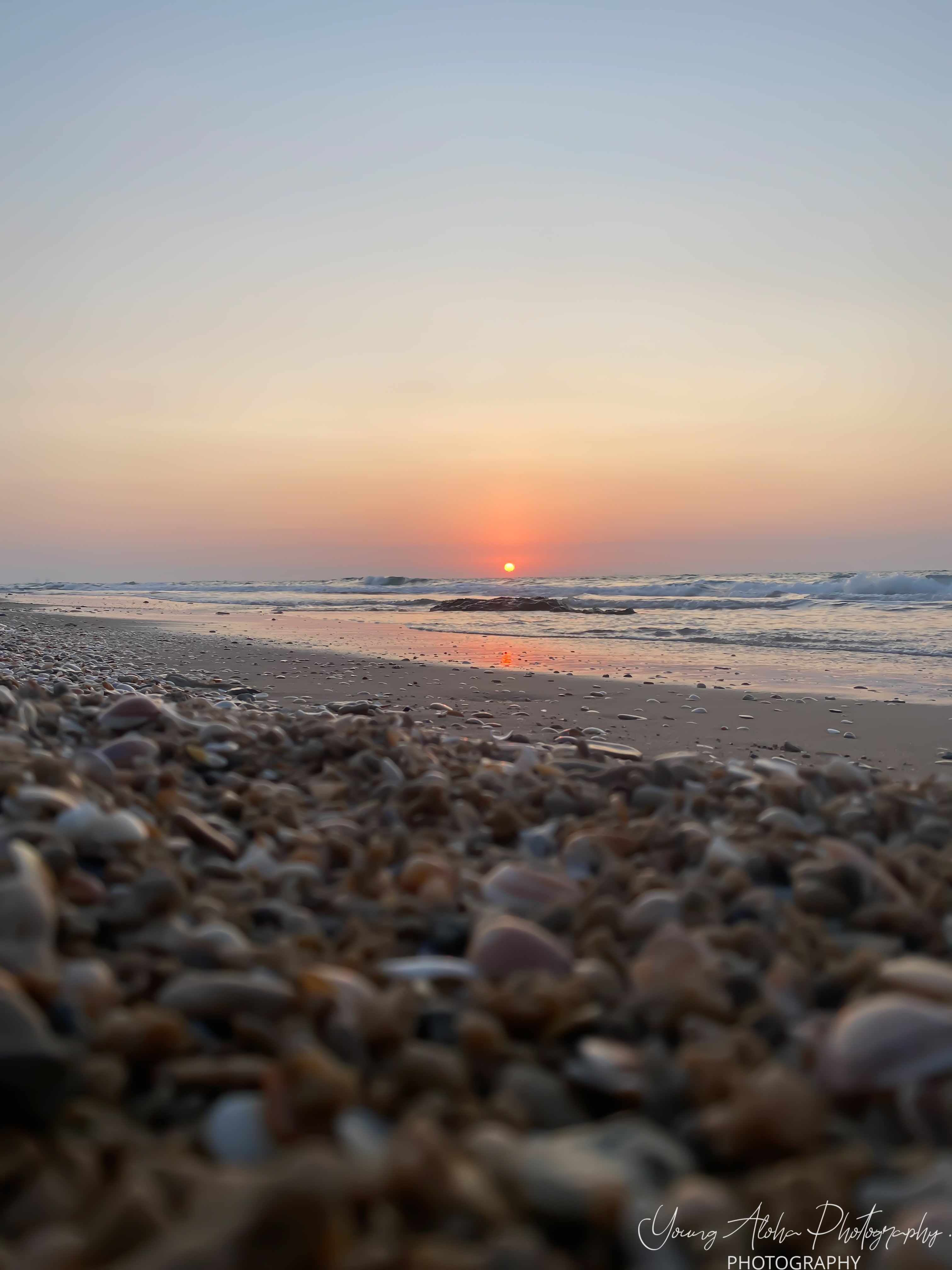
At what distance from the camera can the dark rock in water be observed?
21359mm

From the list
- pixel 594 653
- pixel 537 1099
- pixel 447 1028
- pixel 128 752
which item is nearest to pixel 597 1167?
pixel 537 1099

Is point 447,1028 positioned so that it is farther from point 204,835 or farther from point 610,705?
point 610,705

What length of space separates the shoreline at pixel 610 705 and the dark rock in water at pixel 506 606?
38.9ft

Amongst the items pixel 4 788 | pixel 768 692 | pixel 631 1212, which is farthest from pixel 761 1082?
pixel 768 692

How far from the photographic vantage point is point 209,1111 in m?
0.98

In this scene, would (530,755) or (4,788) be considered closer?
(4,788)

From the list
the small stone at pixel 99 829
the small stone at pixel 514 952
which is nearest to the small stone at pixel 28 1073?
the small stone at pixel 514 952

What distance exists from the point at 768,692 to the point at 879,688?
42.9 inches

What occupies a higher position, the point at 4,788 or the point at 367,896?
the point at 4,788

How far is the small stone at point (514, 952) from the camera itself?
1302mm

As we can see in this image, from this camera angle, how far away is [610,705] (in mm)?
5984

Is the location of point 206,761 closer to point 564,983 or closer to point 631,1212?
point 564,983

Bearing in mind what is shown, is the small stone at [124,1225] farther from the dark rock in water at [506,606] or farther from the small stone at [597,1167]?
Answer: the dark rock in water at [506,606]

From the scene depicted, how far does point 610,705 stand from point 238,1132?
17.1ft
